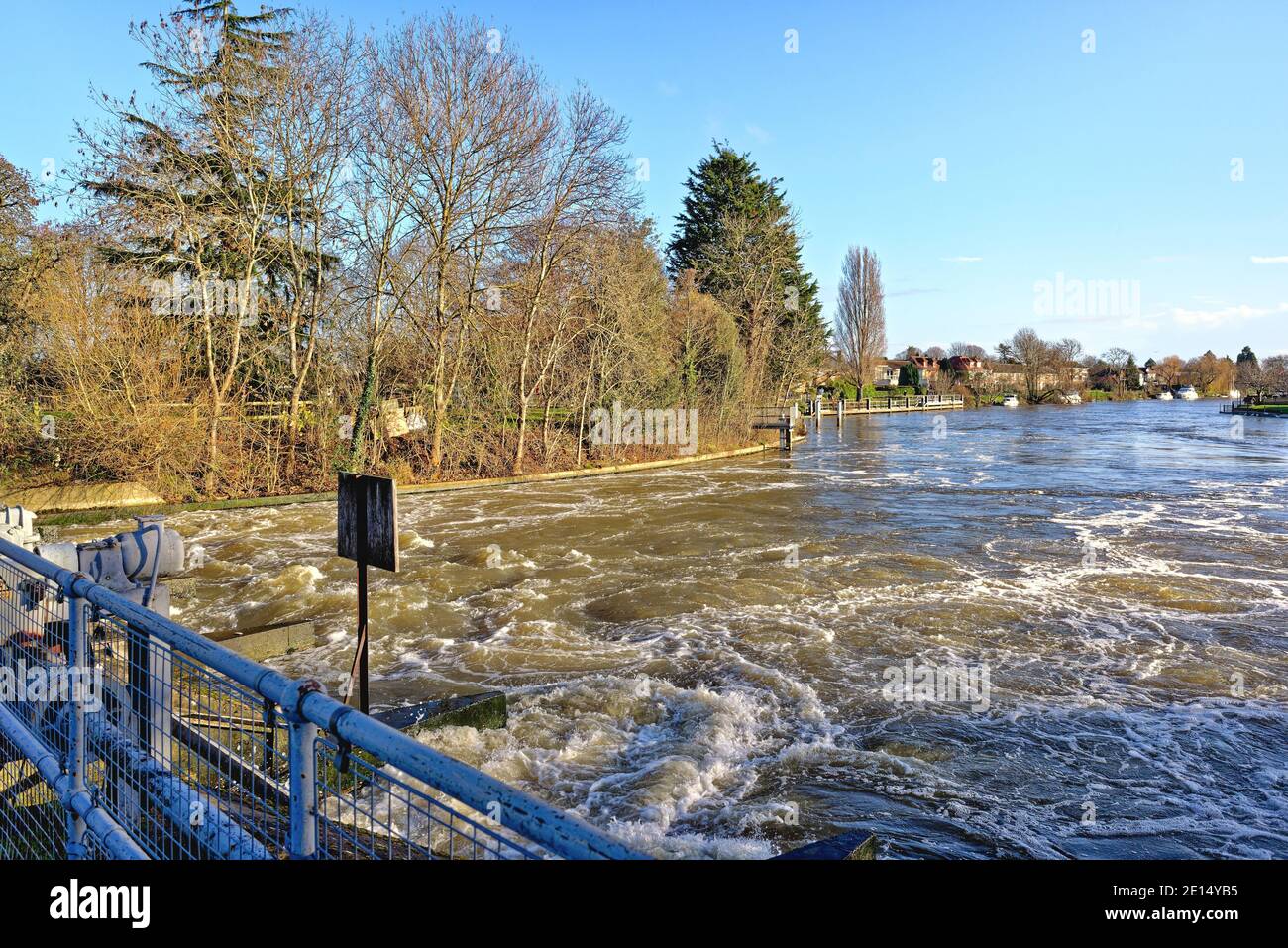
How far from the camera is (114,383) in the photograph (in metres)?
17.4

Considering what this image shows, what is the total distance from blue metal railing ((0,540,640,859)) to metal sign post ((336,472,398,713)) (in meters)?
0.84

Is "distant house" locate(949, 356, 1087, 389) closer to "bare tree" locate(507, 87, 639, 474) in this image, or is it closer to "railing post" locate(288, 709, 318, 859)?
"bare tree" locate(507, 87, 639, 474)

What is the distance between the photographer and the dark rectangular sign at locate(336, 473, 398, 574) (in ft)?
17.4

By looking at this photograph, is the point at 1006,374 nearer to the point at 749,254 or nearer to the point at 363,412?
the point at 749,254

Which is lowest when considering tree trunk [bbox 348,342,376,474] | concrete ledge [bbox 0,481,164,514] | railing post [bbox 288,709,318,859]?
concrete ledge [bbox 0,481,164,514]

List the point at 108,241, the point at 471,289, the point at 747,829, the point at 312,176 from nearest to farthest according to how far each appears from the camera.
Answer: the point at 747,829 < the point at 108,241 < the point at 312,176 < the point at 471,289

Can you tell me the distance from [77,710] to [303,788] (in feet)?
5.54

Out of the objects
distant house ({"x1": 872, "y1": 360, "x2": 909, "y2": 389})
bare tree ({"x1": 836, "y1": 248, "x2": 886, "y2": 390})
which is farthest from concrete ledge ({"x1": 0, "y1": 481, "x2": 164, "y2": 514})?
distant house ({"x1": 872, "y1": 360, "x2": 909, "y2": 389})

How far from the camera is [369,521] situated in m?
5.53

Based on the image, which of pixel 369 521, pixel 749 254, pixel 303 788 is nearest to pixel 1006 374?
pixel 749 254

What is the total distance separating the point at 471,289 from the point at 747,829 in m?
20.0

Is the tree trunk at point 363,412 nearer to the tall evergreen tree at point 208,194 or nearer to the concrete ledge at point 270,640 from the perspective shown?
the tall evergreen tree at point 208,194
